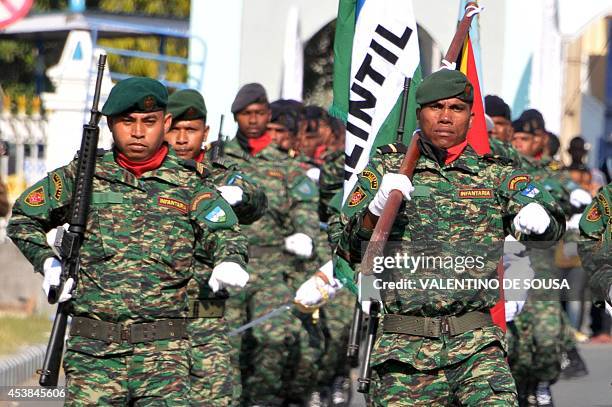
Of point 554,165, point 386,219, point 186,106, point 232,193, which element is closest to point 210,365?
point 232,193

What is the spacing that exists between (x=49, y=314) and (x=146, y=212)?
817 centimetres

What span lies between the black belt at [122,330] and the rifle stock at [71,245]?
0.27 ft

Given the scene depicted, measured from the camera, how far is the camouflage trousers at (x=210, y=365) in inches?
366

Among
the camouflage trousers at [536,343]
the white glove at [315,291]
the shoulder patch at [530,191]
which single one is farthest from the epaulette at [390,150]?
the camouflage trousers at [536,343]

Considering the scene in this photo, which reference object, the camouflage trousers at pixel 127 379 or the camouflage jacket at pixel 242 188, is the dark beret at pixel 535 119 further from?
the camouflage trousers at pixel 127 379

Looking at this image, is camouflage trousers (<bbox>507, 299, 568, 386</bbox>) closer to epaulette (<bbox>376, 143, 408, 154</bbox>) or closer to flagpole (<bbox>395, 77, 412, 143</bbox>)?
flagpole (<bbox>395, 77, 412, 143</bbox>)

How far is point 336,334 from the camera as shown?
13.1 m

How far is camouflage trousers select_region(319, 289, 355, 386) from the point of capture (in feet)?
42.2

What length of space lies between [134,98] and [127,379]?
126 centimetres

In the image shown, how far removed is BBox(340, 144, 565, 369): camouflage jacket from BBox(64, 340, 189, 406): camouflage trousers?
939mm

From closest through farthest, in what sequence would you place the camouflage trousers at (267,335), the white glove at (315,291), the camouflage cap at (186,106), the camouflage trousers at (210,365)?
1. the camouflage trousers at (210,365)
2. the camouflage cap at (186,106)
3. the white glove at (315,291)
4. the camouflage trousers at (267,335)

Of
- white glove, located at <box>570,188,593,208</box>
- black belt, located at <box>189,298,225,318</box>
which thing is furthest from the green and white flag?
white glove, located at <box>570,188,593,208</box>

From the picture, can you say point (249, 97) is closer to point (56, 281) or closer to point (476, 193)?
point (476, 193)

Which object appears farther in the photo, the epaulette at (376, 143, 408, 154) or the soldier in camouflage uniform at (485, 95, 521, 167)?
the soldier in camouflage uniform at (485, 95, 521, 167)
